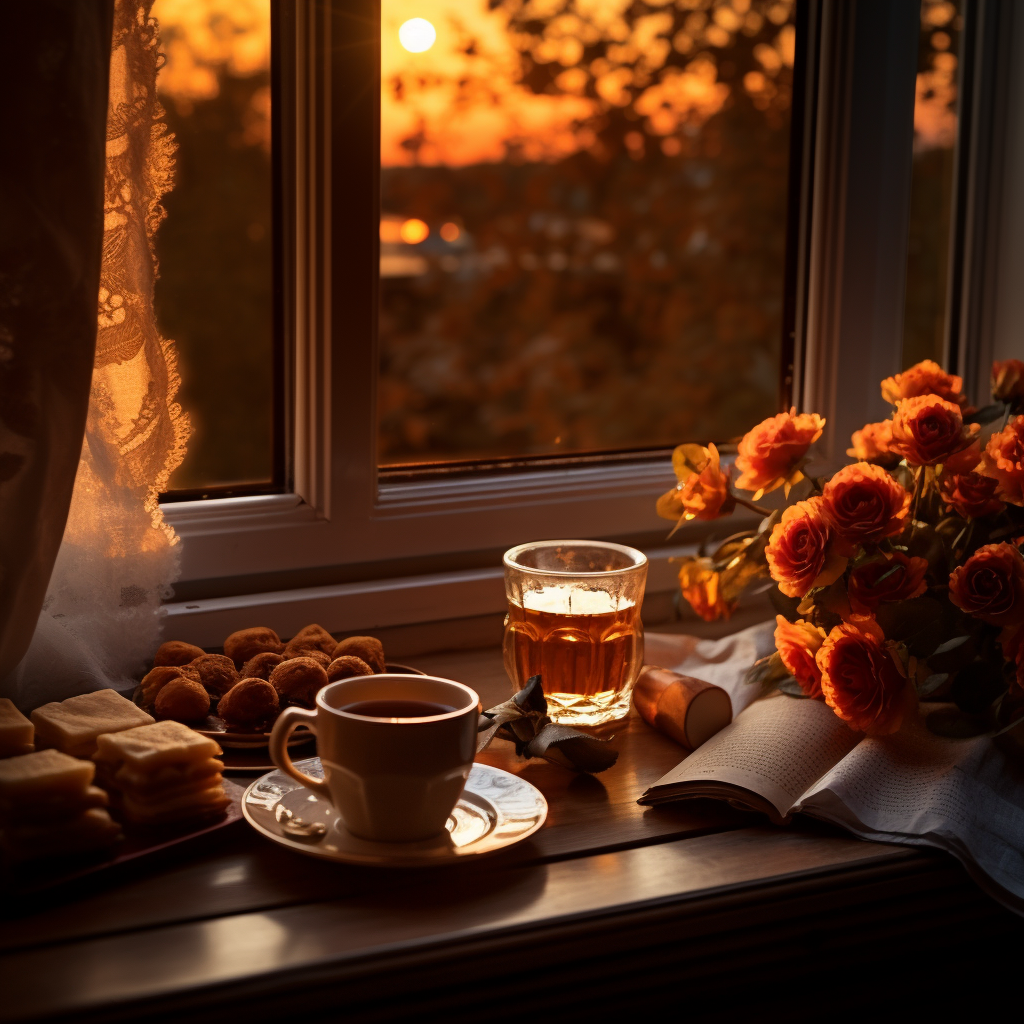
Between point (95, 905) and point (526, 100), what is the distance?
129 centimetres

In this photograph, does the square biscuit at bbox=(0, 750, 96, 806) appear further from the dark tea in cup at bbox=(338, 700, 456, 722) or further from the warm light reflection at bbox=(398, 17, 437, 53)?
the warm light reflection at bbox=(398, 17, 437, 53)

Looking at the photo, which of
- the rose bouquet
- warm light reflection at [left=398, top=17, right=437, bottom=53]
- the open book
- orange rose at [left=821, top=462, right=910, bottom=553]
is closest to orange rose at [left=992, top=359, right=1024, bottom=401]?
the rose bouquet

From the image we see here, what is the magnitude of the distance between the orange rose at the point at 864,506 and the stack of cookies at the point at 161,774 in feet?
1.70

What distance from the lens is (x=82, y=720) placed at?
2.61 feet

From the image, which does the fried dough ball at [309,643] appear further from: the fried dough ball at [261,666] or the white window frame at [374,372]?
the white window frame at [374,372]

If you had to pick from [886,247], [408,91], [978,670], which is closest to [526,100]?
[408,91]

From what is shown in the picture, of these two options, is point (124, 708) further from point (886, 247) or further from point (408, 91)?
point (886, 247)

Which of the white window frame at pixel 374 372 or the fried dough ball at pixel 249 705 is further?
the white window frame at pixel 374 372

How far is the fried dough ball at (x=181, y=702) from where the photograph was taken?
88 cm

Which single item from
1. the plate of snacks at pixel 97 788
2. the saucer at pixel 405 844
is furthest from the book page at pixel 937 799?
the plate of snacks at pixel 97 788

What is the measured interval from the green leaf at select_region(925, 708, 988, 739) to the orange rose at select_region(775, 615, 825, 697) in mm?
96

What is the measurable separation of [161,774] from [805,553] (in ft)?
1.72

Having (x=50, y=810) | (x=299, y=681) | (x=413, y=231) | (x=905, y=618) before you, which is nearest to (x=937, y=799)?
(x=905, y=618)

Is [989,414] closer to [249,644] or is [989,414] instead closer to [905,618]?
[905,618]
